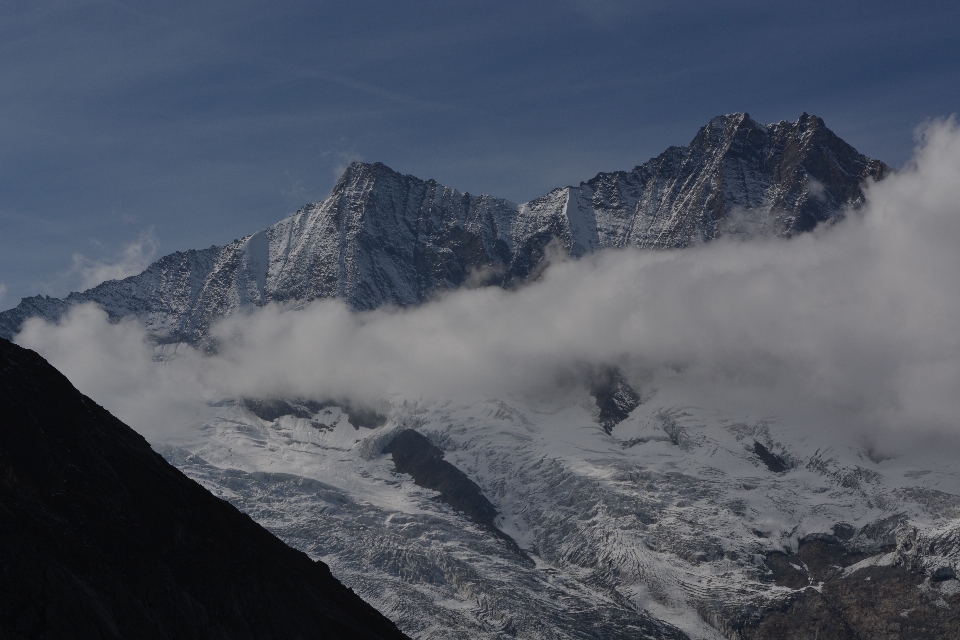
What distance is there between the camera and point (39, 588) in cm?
7225

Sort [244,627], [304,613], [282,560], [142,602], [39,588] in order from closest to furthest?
[39,588]
[142,602]
[244,627]
[304,613]
[282,560]

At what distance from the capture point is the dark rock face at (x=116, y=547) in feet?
244

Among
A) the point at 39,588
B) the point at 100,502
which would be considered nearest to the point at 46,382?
the point at 100,502

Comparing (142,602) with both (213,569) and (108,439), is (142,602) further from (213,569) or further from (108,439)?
(108,439)

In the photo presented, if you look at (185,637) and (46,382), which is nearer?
(185,637)

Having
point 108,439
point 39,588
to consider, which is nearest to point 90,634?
point 39,588

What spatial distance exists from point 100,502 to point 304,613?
22016 millimetres

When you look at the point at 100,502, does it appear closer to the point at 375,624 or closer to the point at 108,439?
the point at 108,439

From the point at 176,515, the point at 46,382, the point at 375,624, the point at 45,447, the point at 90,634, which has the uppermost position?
the point at 46,382

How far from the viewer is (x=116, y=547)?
280ft

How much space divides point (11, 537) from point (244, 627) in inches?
972

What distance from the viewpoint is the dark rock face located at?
2928 inches

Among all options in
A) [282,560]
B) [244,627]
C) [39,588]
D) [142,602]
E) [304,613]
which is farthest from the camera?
[282,560]

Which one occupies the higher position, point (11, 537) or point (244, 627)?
point (11, 537)
